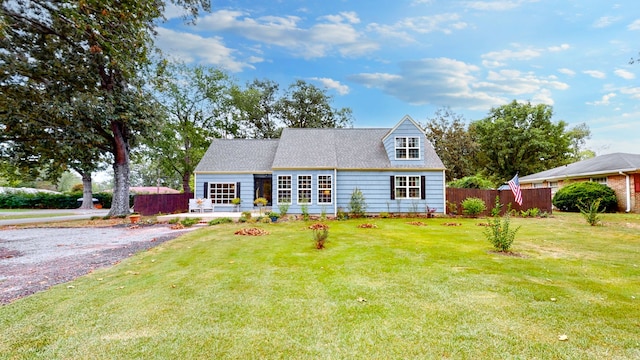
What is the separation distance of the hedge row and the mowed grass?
3249cm

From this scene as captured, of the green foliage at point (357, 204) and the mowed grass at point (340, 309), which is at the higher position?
the green foliage at point (357, 204)

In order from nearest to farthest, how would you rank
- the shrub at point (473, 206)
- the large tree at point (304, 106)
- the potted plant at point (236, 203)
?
the shrub at point (473, 206), the potted plant at point (236, 203), the large tree at point (304, 106)

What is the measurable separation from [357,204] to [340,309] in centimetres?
1230

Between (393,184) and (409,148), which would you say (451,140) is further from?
(393,184)

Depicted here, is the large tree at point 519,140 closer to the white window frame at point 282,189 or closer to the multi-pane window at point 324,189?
the multi-pane window at point 324,189

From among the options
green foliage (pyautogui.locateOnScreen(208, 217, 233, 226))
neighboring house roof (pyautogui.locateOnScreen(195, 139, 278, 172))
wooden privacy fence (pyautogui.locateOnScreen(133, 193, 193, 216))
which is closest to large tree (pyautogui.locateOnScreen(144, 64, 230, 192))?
wooden privacy fence (pyautogui.locateOnScreen(133, 193, 193, 216))

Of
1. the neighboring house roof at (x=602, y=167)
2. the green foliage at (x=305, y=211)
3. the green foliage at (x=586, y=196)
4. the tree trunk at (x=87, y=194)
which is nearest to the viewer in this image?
the green foliage at (x=305, y=211)

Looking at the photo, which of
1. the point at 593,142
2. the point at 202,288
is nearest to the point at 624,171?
the point at 202,288

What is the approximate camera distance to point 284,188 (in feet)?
53.0

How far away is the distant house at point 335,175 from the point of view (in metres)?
16.1

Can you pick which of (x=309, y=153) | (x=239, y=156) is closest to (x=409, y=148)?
(x=309, y=153)

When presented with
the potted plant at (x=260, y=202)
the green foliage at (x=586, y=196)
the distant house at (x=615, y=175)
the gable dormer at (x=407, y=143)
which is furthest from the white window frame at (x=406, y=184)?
the distant house at (x=615, y=175)

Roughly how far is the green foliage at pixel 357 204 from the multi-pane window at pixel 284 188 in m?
3.57

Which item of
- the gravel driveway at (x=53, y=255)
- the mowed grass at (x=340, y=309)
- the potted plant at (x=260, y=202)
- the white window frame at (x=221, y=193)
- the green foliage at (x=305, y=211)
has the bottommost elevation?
the gravel driveway at (x=53, y=255)
